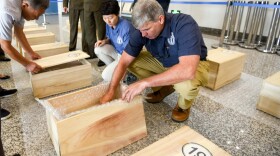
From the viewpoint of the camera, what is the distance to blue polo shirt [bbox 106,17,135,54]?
1.73 metres

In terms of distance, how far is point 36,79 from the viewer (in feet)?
5.44

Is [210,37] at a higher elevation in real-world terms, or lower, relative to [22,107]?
higher

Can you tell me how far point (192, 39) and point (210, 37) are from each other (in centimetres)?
335

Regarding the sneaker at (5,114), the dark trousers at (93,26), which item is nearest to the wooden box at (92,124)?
the sneaker at (5,114)

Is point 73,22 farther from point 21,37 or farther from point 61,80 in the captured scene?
point 61,80

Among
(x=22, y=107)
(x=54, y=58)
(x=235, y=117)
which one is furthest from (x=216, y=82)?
(x=22, y=107)

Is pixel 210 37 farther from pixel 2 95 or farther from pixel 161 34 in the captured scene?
pixel 2 95

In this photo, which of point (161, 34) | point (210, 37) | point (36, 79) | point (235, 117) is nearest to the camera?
point (161, 34)

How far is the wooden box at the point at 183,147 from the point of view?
83cm

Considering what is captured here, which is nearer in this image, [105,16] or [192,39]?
[192,39]

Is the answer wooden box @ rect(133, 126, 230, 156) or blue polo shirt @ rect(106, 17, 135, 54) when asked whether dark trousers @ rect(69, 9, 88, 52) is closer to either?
blue polo shirt @ rect(106, 17, 135, 54)

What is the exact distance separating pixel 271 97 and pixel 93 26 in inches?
75.8

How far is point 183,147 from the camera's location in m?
0.86

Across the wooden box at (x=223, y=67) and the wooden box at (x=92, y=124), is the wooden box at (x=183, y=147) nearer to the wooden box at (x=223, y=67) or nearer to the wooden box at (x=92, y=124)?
the wooden box at (x=92, y=124)
